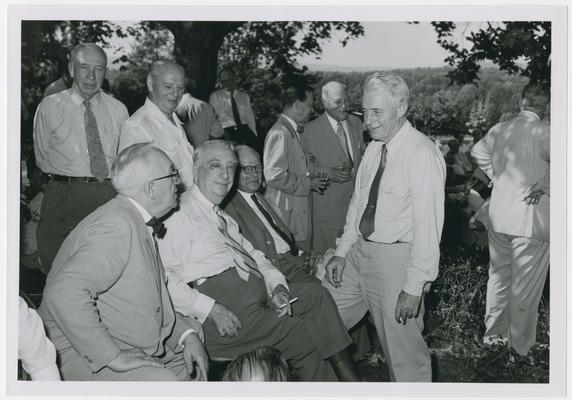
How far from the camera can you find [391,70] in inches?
163

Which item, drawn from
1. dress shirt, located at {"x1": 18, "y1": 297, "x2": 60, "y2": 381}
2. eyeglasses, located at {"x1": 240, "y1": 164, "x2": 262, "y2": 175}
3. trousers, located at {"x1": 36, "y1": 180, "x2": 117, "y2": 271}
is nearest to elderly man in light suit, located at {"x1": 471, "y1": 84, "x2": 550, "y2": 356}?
eyeglasses, located at {"x1": 240, "y1": 164, "x2": 262, "y2": 175}

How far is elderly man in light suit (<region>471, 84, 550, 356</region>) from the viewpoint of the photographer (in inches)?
166

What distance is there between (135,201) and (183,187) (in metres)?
0.67

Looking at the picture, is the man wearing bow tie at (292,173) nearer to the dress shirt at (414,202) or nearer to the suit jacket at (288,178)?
the suit jacket at (288,178)

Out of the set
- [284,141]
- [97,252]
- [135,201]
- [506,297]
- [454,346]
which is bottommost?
[454,346]

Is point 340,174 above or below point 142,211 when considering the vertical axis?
above

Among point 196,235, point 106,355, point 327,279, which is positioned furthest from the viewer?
point 327,279

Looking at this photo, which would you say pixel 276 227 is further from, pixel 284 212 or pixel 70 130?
pixel 70 130

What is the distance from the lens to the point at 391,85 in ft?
13.3

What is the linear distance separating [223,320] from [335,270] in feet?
2.37

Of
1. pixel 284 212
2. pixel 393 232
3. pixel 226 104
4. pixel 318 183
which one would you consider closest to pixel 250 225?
pixel 284 212

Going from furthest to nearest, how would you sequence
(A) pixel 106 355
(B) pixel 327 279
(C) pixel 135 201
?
(B) pixel 327 279
(C) pixel 135 201
(A) pixel 106 355

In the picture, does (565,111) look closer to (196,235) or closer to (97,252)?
(196,235)

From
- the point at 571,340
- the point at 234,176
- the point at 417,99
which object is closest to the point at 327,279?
the point at 234,176
